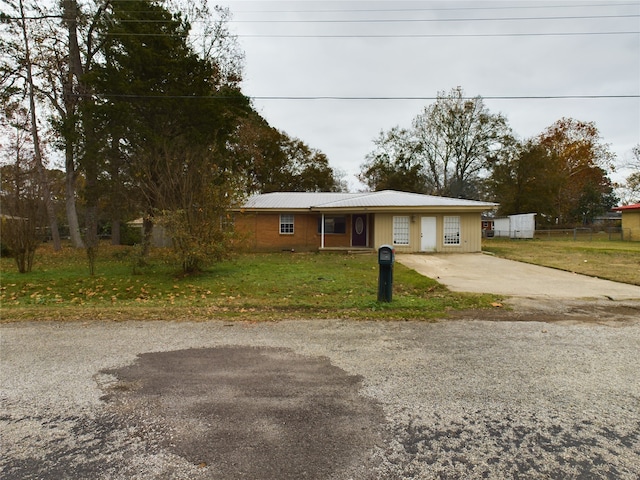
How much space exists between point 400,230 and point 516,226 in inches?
832

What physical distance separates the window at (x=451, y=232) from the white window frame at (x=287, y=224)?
28.5 feet

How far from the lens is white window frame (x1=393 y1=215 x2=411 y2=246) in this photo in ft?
66.9

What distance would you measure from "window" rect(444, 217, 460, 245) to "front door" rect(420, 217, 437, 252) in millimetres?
625

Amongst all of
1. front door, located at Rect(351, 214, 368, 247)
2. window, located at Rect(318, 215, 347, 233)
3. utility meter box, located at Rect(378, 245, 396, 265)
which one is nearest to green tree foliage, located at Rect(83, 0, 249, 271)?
window, located at Rect(318, 215, 347, 233)

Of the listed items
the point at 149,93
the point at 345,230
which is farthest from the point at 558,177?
the point at 149,93

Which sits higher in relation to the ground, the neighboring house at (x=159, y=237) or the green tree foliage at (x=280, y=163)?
the green tree foliage at (x=280, y=163)

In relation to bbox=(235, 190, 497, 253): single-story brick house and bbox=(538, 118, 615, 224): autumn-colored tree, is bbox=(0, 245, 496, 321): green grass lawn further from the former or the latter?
bbox=(538, 118, 615, 224): autumn-colored tree

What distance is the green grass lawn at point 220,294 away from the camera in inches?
250

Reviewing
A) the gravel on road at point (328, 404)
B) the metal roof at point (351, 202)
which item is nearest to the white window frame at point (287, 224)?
the metal roof at point (351, 202)

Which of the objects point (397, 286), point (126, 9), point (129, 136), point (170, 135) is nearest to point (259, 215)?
point (170, 135)

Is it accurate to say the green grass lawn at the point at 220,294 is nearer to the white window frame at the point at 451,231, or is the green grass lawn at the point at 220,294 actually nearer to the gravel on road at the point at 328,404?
the gravel on road at the point at 328,404

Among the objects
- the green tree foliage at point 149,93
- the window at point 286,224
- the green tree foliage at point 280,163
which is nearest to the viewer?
the green tree foliage at point 149,93

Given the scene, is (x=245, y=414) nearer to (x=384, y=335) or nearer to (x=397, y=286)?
(x=384, y=335)

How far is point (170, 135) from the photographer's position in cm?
1908
